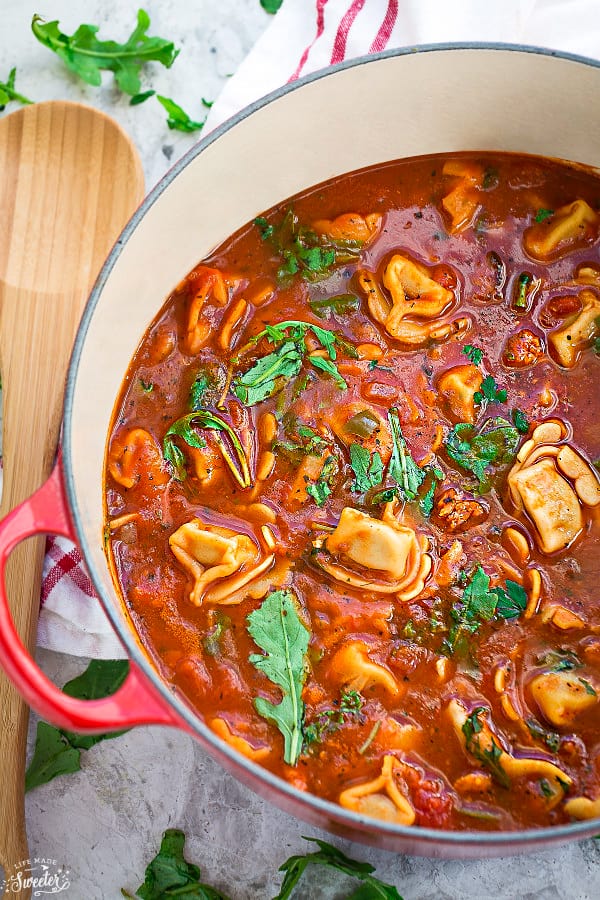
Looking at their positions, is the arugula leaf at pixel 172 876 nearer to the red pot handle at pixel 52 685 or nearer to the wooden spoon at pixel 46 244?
the wooden spoon at pixel 46 244

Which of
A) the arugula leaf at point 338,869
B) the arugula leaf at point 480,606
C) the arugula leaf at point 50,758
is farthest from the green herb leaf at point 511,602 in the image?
the arugula leaf at point 50,758

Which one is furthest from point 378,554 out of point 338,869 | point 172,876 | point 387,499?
point 172,876

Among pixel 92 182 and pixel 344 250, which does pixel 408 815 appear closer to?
pixel 344 250

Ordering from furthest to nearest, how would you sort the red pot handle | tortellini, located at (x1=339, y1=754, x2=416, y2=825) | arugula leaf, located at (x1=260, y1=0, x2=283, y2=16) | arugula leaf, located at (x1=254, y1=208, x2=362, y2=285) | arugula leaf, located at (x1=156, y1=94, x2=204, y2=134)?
arugula leaf, located at (x1=260, y1=0, x2=283, y2=16), arugula leaf, located at (x1=156, y1=94, x2=204, y2=134), arugula leaf, located at (x1=254, y1=208, x2=362, y2=285), tortellini, located at (x1=339, y1=754, x2=416, y2=825), the red pot handle

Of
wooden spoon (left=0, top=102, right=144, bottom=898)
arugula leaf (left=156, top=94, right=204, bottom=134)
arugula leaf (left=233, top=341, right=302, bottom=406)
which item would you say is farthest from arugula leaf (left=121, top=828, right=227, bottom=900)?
arugula leaf (left=156, top=94, right=204, bottom=134)

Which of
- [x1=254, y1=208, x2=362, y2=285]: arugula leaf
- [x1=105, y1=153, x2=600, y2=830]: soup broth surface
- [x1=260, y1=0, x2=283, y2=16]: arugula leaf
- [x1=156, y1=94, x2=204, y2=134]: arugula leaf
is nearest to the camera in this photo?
[x1=105, y1=153, x2=600, y2=830]: soup broth surface

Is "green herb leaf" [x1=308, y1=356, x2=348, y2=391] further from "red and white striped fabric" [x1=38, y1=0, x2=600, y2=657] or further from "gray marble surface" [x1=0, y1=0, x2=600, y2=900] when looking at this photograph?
"gray marble surface" [x1=0, y1=0, x2=600, y2=900]

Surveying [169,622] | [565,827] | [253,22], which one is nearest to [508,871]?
[565,827]
